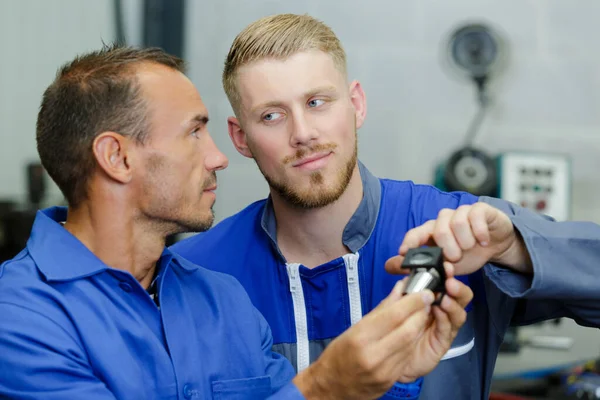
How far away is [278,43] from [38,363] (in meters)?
0.69

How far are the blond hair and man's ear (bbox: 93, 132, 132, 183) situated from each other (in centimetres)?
33

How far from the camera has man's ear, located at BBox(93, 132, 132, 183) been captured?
1.29 meters

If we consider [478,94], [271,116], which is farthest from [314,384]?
[478,94]

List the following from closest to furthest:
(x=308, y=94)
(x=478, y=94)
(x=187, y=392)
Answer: (x=187, y=392) → (x=308, y=94) → (x=478, y=94)

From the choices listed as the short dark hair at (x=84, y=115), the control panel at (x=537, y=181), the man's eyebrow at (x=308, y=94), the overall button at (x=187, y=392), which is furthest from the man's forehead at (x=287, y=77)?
the control panel at (x=537, y=181)

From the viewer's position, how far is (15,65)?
254 cm

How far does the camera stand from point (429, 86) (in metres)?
2.90

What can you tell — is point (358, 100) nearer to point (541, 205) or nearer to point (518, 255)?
point (518, 255)

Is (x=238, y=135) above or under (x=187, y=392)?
above

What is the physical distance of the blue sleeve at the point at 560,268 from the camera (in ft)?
4.23

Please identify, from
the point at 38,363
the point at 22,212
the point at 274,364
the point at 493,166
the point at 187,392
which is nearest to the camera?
the point at 38,363

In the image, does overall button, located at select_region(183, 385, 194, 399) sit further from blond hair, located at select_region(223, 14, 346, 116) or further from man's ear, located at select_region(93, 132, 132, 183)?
blond hair, located at select_region(223, 14, 346, 116)

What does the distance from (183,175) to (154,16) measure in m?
1.56

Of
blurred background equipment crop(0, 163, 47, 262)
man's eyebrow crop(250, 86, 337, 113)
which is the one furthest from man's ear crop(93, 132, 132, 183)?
blurred background equipment crop(0, 163, 47, 262)
